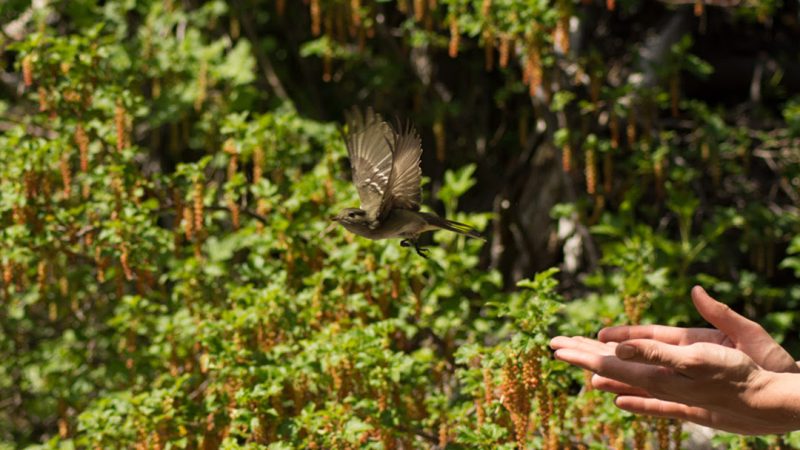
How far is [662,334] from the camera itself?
3.49 meters

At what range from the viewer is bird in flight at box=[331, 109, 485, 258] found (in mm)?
3646

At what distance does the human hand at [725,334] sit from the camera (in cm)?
321

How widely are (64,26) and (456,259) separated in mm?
A: 5645

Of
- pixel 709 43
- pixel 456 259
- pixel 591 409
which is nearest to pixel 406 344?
pixel 456 259

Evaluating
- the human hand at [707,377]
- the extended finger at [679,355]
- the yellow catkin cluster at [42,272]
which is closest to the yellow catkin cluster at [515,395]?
the human hand at [707,377]

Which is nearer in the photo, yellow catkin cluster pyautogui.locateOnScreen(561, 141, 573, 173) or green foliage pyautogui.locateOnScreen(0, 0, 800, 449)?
green foliage pyautogui.locateOnScreen(0, 0, 800, 449)

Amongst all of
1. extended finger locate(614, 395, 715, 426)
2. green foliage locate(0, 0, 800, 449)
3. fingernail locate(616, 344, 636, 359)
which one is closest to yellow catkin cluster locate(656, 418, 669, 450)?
green foliage locate(0, 0, 800, 449)

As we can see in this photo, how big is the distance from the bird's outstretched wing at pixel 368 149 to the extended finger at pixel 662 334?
126 centimetres

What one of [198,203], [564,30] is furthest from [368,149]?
[564,30]

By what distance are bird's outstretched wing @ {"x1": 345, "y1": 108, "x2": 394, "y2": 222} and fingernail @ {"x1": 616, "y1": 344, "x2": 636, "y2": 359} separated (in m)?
1.62

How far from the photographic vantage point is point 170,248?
572 centimetres

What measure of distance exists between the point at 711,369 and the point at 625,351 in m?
0.26

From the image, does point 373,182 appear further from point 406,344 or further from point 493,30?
point 493,30

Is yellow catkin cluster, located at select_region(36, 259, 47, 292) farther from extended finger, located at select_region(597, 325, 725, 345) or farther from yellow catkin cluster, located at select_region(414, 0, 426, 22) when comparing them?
extended finger, located at select_region(597, 325, 725, 345)
